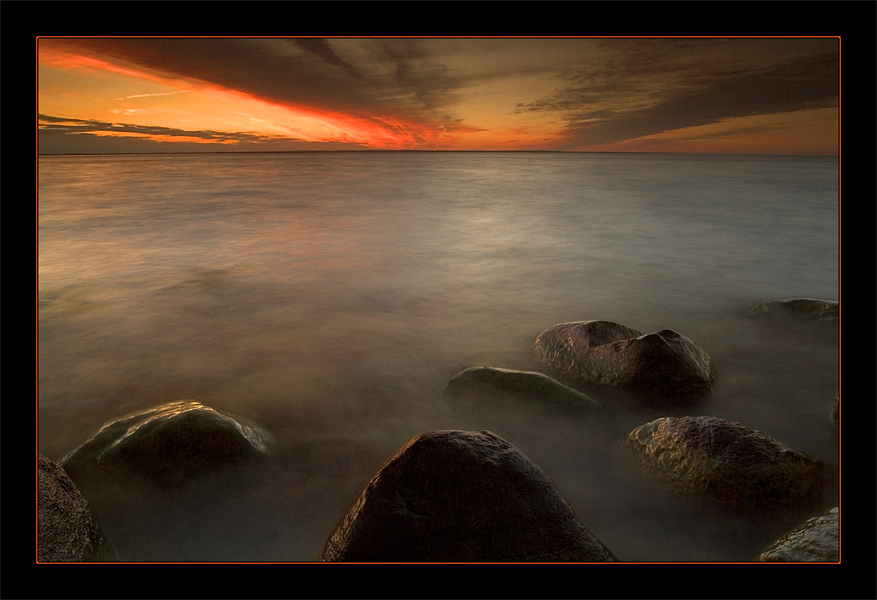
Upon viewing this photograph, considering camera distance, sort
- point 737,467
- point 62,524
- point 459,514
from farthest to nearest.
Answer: point 737,467
point 62,524
point 459,514

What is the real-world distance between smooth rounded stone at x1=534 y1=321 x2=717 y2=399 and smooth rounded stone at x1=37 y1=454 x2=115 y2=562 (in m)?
2.83

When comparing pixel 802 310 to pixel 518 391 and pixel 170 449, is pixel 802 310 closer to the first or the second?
pixel 518 391

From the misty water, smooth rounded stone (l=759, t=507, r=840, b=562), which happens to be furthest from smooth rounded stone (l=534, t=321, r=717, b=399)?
smooth rounded stone (l=759, t=507, r=840, b=562)

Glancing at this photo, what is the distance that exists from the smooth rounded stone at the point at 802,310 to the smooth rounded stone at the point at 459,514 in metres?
3.95

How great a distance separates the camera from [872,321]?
2229mm

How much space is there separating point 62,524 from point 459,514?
4.97 feet

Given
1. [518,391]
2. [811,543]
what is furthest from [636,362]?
[811,543]

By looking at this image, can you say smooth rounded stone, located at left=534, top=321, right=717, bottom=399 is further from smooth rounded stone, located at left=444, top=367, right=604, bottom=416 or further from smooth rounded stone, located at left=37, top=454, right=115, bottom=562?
smooth rounded stone, located at left=37, top=454, right=115, bottom=562

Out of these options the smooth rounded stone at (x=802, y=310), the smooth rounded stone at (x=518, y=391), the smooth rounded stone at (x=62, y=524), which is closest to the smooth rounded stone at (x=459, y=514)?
the smooth rounded stone at (x=62, y=524)

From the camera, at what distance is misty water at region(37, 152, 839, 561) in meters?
2.61

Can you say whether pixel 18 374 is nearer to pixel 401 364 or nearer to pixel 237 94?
pixel 401 364

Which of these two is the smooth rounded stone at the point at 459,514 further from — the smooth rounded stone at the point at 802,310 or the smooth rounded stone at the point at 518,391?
the smooth rounded stone at the point at 802,310

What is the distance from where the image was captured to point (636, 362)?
353 cm

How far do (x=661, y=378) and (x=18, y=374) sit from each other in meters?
3.30
